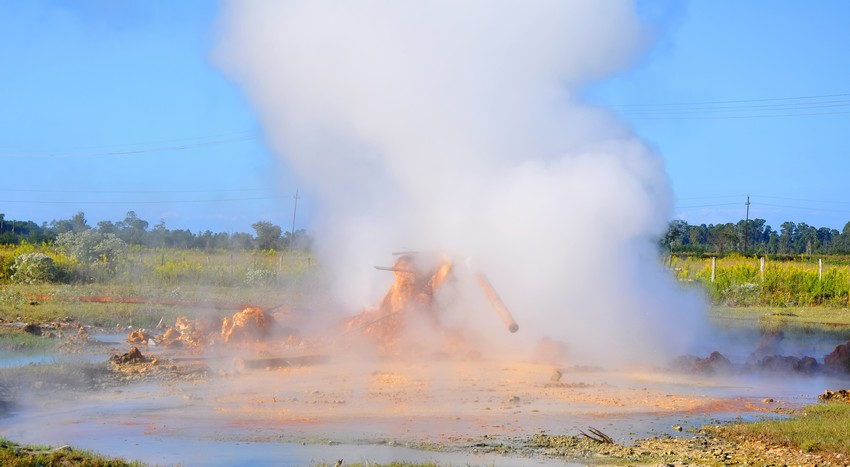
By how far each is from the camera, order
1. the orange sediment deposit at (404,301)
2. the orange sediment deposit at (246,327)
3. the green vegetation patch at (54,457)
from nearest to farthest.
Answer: the green vegetation patch at (54,457) < the orange sediment deposit at (404,301) < the orange sediment deposit at (246,327)

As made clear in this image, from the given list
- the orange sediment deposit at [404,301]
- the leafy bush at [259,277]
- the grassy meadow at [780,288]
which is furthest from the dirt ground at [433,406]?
the grassy meadow at [780,288]

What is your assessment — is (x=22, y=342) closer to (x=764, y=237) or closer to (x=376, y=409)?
(x=376, y=409)

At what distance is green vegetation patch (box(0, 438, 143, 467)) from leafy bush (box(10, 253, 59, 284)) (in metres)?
21.5

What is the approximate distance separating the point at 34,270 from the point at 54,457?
72.3 ft

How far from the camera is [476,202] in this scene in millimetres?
16578

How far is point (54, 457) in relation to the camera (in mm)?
7715

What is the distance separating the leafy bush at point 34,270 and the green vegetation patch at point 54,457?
21453 millimetres

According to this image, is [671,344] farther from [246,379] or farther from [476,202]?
[246,379]

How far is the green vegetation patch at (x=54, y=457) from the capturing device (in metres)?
7.59

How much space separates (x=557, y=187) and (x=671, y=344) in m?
4.01

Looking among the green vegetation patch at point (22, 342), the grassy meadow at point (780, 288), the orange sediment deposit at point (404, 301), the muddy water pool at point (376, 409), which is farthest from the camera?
the grassy meadow at point (780, 288)

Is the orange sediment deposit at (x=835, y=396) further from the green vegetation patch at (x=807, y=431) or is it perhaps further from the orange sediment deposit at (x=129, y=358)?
the orange sediment deposit at (x=129, y=358)

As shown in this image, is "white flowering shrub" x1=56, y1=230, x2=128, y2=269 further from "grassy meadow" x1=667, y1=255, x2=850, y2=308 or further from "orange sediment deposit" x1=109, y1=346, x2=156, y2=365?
"grassy meadow" x1=667, y1=255, x2=850, y2=308

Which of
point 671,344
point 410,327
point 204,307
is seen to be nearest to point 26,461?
point 410,327
